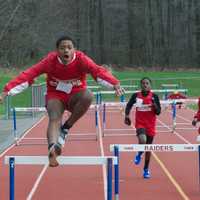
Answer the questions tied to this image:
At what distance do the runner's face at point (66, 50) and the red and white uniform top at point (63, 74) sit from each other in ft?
0.22

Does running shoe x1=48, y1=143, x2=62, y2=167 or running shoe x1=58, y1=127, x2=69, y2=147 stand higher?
running shoe x1=58, y1=127, x2=69, y2=147

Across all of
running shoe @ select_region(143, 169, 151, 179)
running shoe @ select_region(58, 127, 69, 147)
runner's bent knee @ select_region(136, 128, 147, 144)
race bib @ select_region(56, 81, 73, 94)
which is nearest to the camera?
running shoe @ select_region(58, 127, 69, 147)

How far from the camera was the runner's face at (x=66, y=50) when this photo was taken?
24.9 ft

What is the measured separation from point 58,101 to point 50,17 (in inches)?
2621

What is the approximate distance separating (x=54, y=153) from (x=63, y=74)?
36.9 inches

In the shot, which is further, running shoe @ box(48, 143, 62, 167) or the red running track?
the red running track

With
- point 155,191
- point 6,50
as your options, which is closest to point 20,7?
point 6,50

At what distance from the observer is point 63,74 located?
→ 25.7 feet

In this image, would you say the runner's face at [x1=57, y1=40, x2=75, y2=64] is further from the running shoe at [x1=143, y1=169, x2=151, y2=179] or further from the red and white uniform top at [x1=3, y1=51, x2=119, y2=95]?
the running shoe at [x1=143, y1=169, x2=151, y2=179]

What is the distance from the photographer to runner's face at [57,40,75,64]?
299 inches

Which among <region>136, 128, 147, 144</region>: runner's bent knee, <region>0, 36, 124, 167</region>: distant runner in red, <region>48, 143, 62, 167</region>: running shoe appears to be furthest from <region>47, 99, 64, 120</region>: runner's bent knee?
<region>136, 128, 147, 144</region>: runner's bent knee

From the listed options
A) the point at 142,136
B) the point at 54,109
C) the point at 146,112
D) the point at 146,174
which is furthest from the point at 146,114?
the point at 54,109

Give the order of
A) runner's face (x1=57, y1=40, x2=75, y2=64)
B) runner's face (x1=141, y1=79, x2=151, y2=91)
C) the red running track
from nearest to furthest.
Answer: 1. runner's face (x1=57, y1=40, x2=75, y2=64)
2. the red running track
3. runner's face (x1=141, y1=79, x2=151, y2=91)

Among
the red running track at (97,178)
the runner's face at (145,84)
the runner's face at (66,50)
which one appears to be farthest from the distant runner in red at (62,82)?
the runner's face at (145,84)
